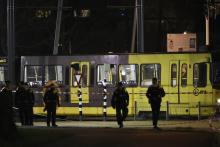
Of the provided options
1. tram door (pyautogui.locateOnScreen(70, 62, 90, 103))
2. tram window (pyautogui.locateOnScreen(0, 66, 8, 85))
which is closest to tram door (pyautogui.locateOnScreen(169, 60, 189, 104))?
tram door (pyautogui.locateOnScreen(70, 62, 90, 103))

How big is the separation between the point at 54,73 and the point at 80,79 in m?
1.49

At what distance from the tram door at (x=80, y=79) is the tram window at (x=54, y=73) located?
650mm

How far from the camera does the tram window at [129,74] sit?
106 ft

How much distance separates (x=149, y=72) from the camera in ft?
105

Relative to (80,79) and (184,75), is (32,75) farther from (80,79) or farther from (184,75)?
(184,75)

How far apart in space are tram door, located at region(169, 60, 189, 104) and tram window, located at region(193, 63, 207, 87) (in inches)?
14.1

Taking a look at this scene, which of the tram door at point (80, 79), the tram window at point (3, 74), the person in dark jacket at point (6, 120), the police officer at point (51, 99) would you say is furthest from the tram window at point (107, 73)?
the person in dark jacket at point (6, 120)

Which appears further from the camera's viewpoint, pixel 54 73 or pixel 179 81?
pixel 54 73

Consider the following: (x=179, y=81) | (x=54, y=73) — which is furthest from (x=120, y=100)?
(x=54, y=73)

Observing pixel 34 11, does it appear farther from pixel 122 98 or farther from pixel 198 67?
pixel 122 98

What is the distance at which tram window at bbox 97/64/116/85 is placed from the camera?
107 feet

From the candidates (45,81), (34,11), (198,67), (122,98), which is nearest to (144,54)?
(198,67)

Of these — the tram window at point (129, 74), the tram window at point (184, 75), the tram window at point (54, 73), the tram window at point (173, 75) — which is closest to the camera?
the tram window at point (184, 75)

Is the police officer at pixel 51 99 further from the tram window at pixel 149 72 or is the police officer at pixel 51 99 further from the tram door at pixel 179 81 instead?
the tram door at pixel 179 81
